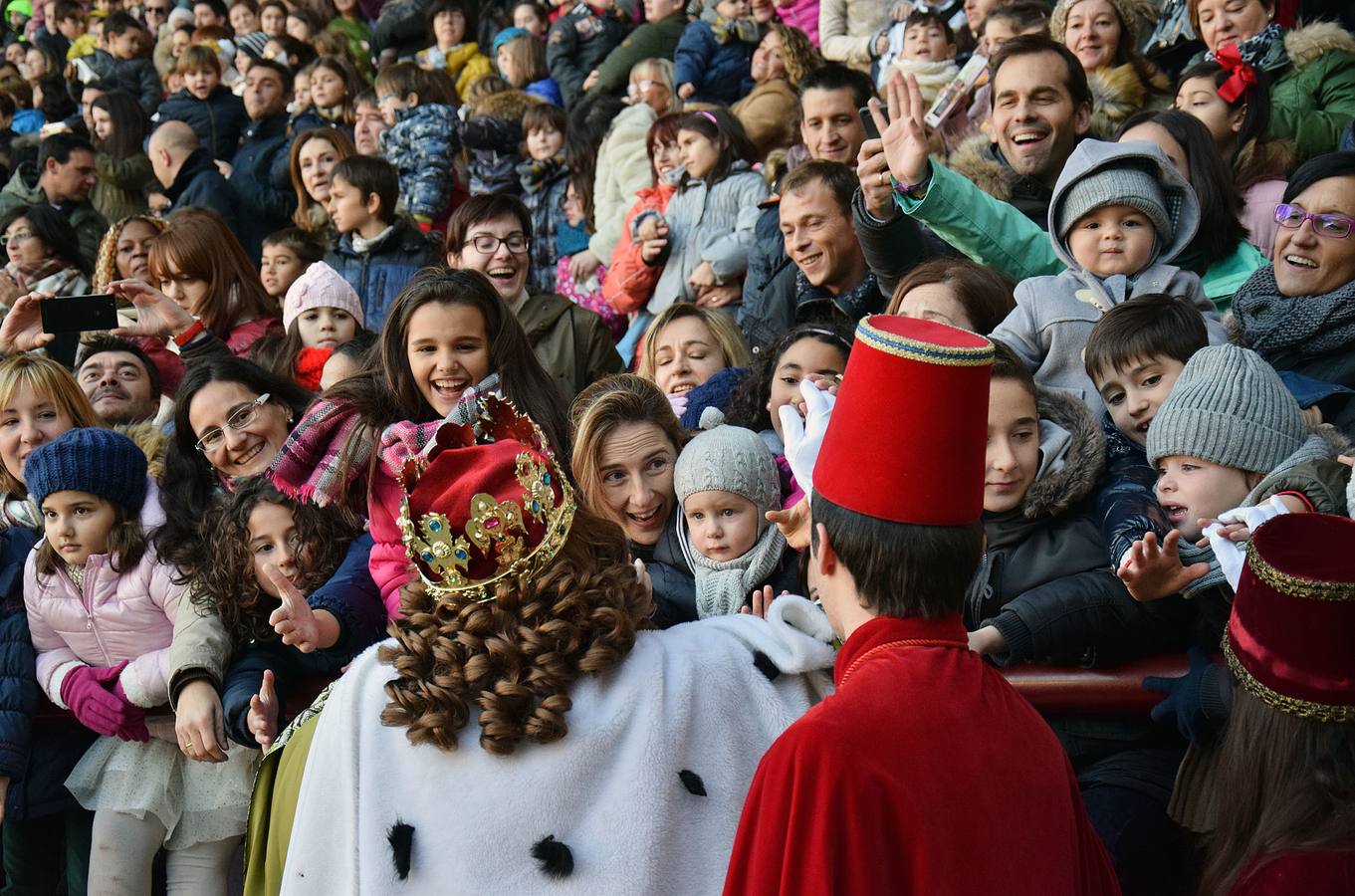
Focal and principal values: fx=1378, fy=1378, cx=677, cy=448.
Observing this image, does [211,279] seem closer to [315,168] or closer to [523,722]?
[315,168]

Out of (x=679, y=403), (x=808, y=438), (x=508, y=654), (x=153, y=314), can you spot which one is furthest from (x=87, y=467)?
(x=808, y=438)

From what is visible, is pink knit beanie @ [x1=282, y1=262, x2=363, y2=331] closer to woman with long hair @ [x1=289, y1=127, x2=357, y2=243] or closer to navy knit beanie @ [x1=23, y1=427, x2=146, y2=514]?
navy knit beanie @ [x1=23, y1=427, x2=146, y2=514]

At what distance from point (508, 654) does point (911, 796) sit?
909mm

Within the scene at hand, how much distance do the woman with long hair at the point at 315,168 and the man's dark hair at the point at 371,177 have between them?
0.83m

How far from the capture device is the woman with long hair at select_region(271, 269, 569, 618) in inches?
163

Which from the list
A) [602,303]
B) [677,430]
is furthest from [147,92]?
[677,430]

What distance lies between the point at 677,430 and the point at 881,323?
2.22 m

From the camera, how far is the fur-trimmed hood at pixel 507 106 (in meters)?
9.47

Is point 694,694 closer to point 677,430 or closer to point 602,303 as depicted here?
point 677,430

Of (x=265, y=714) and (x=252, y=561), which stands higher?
(x=252, y=561)

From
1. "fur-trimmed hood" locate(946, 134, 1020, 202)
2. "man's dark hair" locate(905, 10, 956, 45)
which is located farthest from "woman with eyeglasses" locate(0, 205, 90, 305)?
"fur-trimmed hood" locate(946, 134, 1020, 202)

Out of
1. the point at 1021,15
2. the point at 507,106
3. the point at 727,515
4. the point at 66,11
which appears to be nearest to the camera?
the point at 727,515

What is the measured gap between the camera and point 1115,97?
6.23 metres

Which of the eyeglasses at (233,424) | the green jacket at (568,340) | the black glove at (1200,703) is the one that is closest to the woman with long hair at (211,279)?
the green jacket at (568,340)
